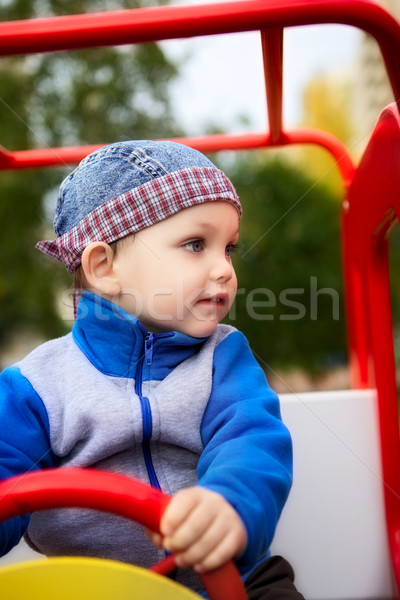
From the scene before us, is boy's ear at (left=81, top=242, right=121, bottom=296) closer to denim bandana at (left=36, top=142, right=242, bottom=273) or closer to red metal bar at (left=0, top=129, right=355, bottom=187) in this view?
denim bandana at (left=36, top=142, right=242, bottom=273)

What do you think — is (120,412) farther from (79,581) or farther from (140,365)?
(79,581)

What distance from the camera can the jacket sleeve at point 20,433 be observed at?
745 mm

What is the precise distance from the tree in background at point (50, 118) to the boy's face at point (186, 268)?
263 cm

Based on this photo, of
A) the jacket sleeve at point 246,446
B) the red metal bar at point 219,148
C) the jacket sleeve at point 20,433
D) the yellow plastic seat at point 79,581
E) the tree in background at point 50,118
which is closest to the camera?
the yellow plastic seat at point 79,581

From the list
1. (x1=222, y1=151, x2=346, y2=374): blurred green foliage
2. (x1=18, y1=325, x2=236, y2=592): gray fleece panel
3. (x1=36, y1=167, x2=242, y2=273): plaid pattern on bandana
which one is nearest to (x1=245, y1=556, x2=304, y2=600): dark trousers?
(x1=18, y1=325, x2=236, y2=592): gray fleece panel

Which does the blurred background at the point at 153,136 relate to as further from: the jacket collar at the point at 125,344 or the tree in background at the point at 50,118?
the jacket collar at the point at 125,344

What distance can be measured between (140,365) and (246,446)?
8.2 inches

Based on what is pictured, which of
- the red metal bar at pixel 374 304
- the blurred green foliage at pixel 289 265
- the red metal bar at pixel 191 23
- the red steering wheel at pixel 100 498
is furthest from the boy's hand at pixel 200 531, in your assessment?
the blurred green foliage at pixel 289 265

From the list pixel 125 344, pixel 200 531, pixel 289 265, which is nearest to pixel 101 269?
pixel 125 344

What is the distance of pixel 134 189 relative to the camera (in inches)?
31.8

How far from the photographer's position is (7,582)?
0.50m

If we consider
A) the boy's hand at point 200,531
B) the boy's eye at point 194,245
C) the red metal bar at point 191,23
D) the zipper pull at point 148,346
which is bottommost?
the boy's hand at point 200,531

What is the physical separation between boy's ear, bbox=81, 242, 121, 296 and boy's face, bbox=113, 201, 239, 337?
0.02 metres

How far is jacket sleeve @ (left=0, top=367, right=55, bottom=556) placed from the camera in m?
0.75
